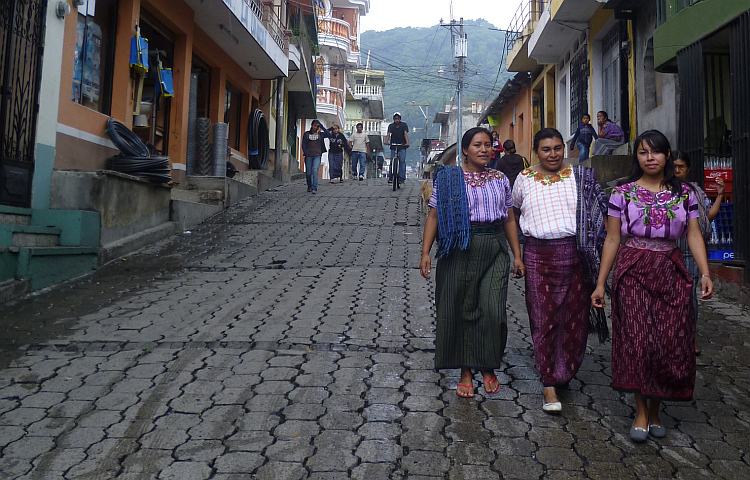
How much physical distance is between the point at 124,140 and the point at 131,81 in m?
1.59

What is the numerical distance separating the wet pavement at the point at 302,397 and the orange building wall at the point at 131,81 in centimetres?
266

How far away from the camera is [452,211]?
12.0 ft

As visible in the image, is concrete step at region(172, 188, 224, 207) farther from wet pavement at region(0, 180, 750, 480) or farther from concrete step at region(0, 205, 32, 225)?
wet pavement at region(0, 180, 750, 480)

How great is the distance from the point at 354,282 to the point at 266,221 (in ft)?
15.3

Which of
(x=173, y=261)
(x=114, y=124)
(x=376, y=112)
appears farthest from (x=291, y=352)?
(x=376, y=112)

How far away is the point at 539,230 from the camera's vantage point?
360 cm

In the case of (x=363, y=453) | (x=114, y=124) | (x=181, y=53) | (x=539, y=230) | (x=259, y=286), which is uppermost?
(x=181, y=53)

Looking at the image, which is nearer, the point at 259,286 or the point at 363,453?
the point at 363,453

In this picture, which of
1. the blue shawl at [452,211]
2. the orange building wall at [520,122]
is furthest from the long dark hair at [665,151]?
the orange building wall at [520,122]

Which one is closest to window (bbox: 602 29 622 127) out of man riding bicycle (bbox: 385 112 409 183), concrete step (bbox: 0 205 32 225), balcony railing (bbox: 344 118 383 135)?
man riding bicycle (bbox: 385 112 409 183)

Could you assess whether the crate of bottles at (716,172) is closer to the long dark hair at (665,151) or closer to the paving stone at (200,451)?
the long dark hair at (665,151)

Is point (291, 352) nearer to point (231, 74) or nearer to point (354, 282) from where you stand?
point (354, 282)

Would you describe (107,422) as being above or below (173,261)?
below

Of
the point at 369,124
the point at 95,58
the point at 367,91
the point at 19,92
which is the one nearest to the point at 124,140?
the point at 95,58
